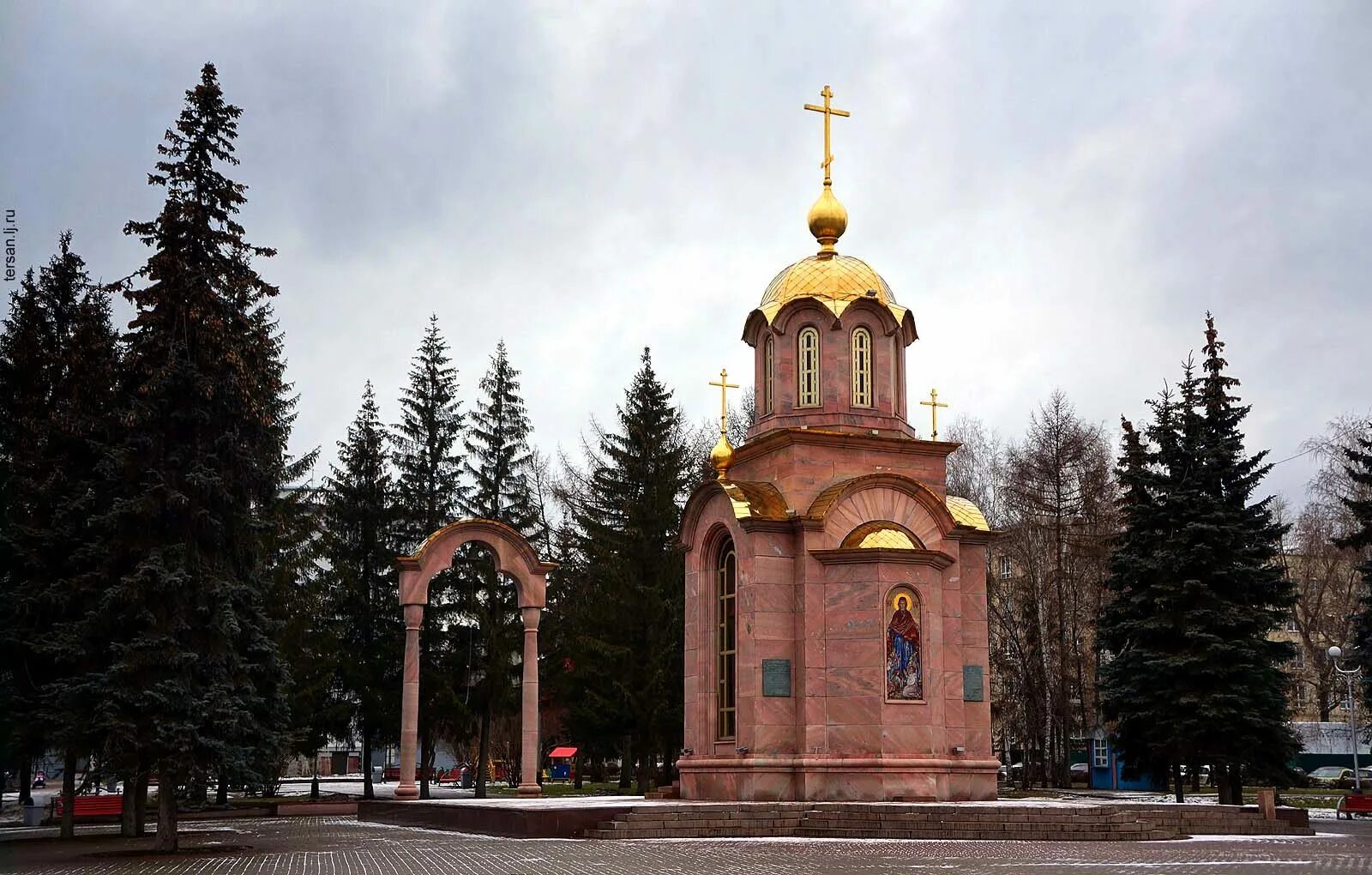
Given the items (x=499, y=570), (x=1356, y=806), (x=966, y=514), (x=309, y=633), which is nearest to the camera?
(x=966, y=514)

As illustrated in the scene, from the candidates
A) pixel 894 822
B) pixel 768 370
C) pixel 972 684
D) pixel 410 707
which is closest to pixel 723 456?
pixel 768 370

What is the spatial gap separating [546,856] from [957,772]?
8.21 m

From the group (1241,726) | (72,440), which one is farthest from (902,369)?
(72,440)

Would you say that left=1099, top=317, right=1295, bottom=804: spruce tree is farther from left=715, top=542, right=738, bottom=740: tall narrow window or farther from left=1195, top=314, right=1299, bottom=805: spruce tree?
left=715, top=542, right=738, bottom=740: tall narrow window

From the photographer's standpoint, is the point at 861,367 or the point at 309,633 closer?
the point at 861,367

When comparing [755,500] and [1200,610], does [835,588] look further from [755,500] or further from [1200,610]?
[1200,610]

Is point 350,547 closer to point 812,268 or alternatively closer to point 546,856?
point 812,268

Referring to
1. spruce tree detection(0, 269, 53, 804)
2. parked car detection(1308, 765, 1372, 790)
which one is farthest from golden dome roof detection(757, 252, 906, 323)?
parked car detection(1308, 765, 1372, 790)

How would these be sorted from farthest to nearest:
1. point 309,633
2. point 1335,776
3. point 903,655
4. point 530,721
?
point 1335,776, point 309,633, point 530,721, point 903,655

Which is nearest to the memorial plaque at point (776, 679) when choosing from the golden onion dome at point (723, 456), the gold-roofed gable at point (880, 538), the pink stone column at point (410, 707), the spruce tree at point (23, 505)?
the gold-roofed gable at point (880, 538)

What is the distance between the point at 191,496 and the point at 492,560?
18.5 metres

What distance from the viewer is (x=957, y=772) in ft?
67.4

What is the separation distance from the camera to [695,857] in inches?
564

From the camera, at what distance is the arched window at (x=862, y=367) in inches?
899
